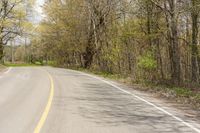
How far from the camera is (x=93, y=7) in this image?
45688 mm

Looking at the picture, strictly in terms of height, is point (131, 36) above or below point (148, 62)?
above

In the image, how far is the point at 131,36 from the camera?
31859 millimetres

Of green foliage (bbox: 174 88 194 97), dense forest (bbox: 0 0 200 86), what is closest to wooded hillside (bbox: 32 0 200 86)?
dense forest (bbox: 0 0 200 86)

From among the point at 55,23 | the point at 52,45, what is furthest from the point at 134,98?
the point at 52,45

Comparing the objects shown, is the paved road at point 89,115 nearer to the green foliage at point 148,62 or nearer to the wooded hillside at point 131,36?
the wooded hillside at point 131,36

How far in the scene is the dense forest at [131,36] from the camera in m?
24.9

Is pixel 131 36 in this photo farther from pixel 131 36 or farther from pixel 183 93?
pixel 183 93

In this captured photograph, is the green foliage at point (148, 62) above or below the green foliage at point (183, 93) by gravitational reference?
above

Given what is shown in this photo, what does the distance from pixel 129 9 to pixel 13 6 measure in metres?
35.4

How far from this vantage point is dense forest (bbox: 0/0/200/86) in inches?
982

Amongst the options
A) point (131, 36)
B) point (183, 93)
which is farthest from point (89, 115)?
point (131, 36)

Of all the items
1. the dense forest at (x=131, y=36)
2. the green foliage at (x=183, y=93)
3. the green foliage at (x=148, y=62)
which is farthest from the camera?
the green foliage at (x=148, y=62)

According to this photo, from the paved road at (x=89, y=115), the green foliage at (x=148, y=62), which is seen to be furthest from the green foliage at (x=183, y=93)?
the green foliage at (x=148, y=62)

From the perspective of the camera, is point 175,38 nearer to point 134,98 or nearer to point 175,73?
point 175,73
